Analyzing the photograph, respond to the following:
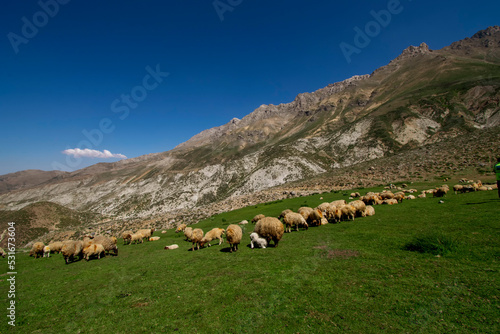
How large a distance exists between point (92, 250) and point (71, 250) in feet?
4.57

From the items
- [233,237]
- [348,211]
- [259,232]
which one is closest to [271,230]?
[259,232]

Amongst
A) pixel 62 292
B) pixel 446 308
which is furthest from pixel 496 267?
pixel 62 292

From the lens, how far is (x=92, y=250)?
16078mm

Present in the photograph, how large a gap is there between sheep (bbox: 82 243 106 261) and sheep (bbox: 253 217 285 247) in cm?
1315

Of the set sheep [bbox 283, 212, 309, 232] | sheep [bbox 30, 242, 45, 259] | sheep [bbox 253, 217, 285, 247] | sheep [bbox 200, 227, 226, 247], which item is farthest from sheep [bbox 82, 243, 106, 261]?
sheep [bbox 283, 212, 309, 232]

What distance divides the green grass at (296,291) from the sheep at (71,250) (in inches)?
110

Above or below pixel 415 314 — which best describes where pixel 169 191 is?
above

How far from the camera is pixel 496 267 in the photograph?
23.3 ft

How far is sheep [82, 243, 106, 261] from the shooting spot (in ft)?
52.0

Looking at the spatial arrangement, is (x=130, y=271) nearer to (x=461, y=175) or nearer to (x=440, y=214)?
(x=440, y=214)

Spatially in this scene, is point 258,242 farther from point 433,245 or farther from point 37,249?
point 37,249

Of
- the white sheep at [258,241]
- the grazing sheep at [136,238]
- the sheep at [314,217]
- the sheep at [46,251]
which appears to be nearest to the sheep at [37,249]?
the sheep at [46,251]

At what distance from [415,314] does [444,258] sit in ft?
15.4

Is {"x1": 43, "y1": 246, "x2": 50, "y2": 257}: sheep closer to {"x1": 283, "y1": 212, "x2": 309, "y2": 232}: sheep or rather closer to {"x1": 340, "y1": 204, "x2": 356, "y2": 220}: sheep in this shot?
{"x1": 283, "y1": 212, "x2": 309, "y2": 232}: sheep
